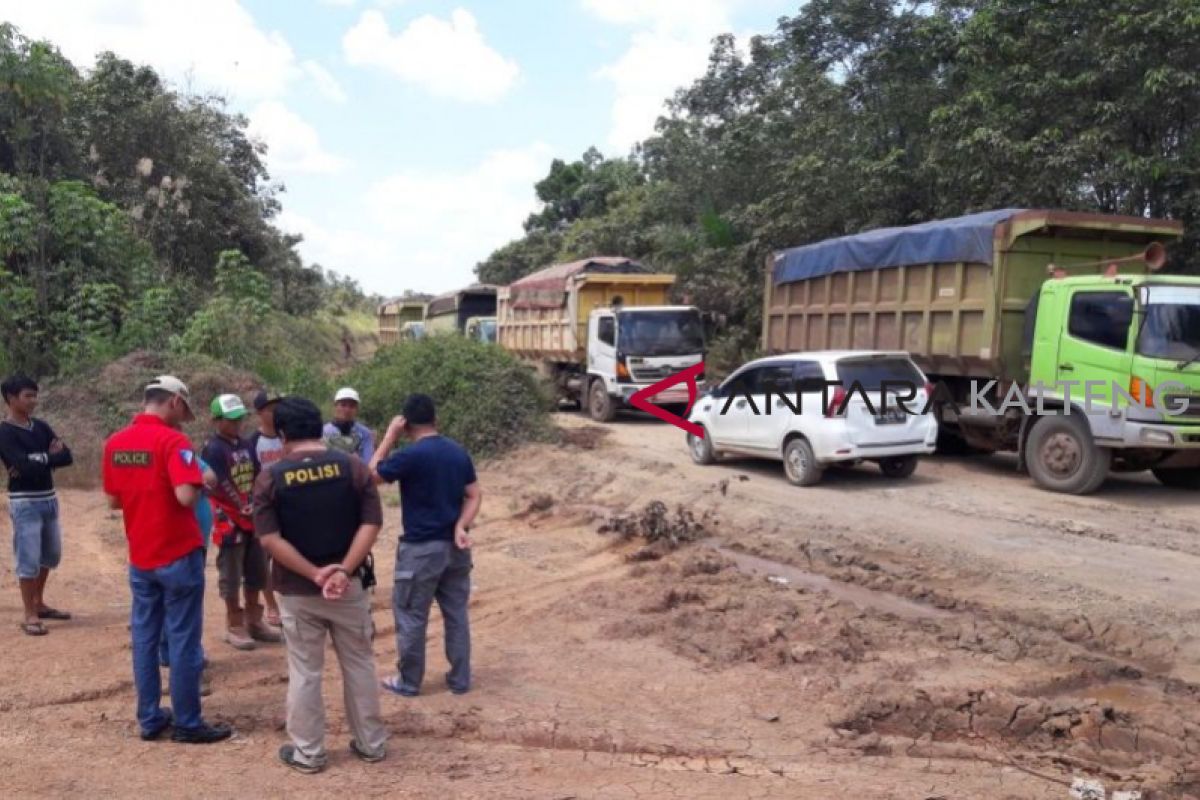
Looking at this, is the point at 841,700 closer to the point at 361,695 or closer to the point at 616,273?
the point at 361,695

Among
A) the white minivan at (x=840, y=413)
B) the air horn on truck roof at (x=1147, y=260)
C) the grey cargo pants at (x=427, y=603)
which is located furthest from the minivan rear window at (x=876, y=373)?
the grey cargo pants at (x=427, y=603)

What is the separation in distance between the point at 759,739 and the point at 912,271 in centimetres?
914

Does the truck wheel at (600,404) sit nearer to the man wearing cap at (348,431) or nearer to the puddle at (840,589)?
the puddle at (840,589)

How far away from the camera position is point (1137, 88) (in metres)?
14.5

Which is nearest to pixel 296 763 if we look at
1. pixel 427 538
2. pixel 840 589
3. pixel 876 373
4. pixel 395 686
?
pixel 395 686

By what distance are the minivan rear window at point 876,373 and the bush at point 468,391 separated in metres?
5.20

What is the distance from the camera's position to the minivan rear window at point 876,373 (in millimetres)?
10984

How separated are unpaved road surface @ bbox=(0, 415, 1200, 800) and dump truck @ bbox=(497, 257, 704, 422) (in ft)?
25.1

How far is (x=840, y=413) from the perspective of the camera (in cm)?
1083

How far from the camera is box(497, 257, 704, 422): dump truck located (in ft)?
57.9

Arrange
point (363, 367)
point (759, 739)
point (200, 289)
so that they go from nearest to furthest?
point (759, 739) < point (363, 367) < point (200, 289)

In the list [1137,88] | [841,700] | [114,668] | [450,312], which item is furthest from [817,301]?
[450,312]

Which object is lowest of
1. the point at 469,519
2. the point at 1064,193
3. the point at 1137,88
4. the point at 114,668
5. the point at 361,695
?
the point at 114,668

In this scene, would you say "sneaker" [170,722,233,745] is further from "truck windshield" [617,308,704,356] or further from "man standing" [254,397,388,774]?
"truck windshield" [617,308,704,356]
